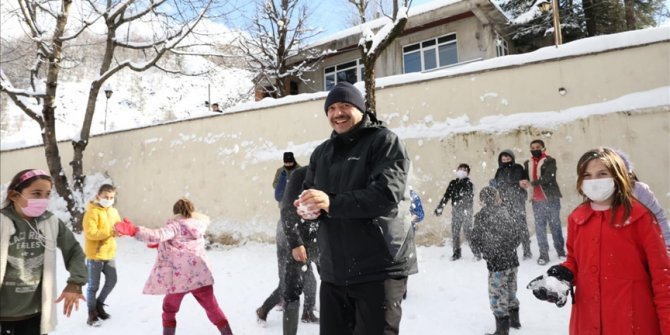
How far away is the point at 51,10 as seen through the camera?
1220 centimetres

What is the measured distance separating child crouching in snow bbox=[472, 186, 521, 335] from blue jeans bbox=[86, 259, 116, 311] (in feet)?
14.8

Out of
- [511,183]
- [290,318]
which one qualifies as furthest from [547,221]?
[290,318]

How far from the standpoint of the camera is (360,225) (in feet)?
7.39

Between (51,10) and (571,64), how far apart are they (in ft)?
43.5

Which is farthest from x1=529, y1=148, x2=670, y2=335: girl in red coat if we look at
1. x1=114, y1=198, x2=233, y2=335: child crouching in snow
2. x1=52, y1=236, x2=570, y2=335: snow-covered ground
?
x1=114, y1=198, x2=233, y2=335: child crouching in snow

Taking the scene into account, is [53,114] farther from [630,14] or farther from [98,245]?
[630,14]

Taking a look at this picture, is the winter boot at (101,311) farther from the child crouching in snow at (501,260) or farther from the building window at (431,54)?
the building window at (431,54)

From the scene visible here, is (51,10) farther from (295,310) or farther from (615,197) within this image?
(615,197)

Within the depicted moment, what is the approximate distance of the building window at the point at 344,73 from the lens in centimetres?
2057

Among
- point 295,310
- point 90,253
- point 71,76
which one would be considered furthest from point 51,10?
point 71,76

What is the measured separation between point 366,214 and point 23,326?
2533 mm

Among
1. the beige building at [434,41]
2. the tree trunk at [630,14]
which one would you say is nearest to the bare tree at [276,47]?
the beige building at [434,41]

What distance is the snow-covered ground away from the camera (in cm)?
482

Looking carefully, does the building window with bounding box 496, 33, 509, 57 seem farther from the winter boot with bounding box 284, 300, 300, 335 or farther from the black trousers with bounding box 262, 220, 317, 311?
the winter boot with bounding box 284, 300, 300, 335
